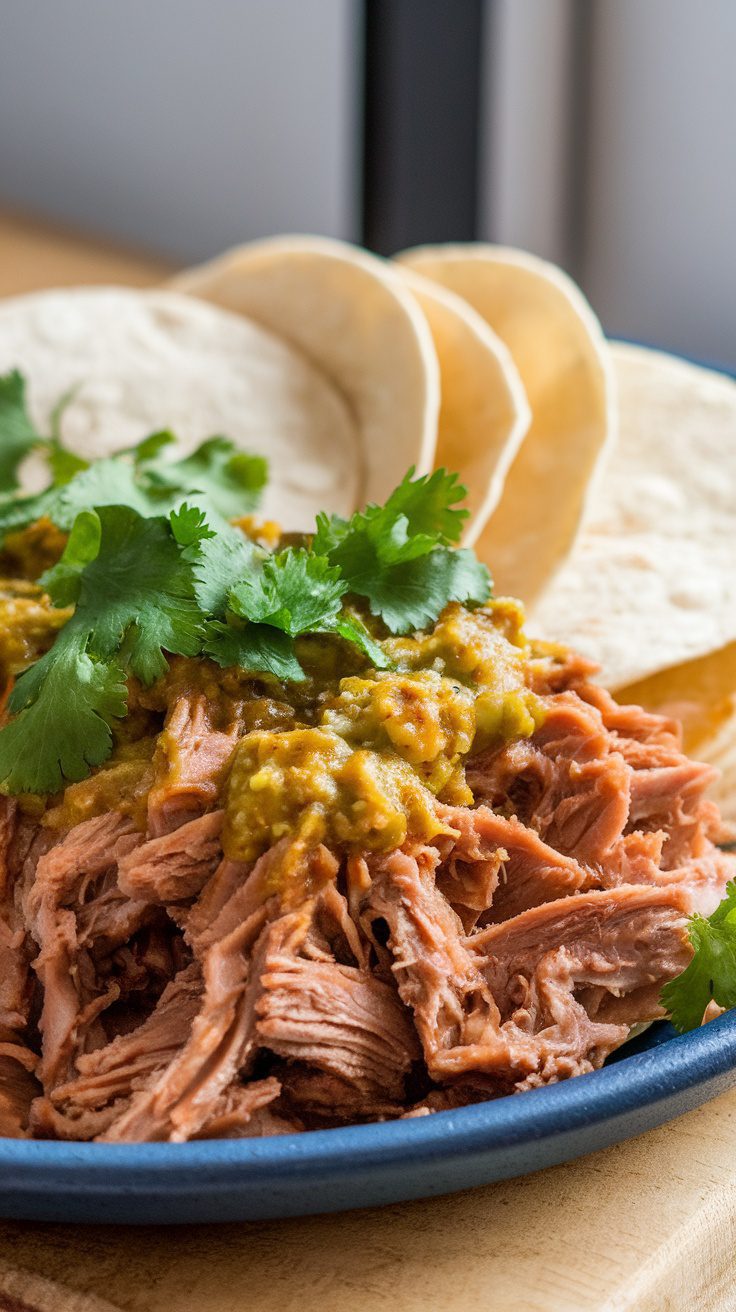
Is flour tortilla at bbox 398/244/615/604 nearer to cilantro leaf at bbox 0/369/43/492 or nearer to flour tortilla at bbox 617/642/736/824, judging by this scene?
flour tortilla at bbox 617/642/736/824

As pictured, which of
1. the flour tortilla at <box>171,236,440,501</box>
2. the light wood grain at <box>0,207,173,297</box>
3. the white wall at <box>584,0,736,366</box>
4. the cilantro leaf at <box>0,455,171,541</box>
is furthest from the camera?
the light wood grain at <box>0,207,173,297</box>

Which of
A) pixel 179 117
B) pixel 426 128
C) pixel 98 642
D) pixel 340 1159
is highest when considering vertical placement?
pixel 98 642

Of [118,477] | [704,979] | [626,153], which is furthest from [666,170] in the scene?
[704,979]

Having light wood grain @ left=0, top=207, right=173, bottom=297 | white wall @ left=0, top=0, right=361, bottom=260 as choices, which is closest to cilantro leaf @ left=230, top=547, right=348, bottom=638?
light wood grain @ left=0, top=207, right=173, bottom=297

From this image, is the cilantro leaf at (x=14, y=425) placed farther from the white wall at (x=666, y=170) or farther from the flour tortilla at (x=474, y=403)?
the white wall at (x=666, y=170)

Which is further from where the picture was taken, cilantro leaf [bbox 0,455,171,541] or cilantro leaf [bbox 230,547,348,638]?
cilantro leaf [bbox 0,455,171,541]

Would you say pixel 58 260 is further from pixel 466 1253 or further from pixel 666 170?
pixel 466 1253

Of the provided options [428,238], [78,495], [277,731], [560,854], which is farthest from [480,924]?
[428,238]
